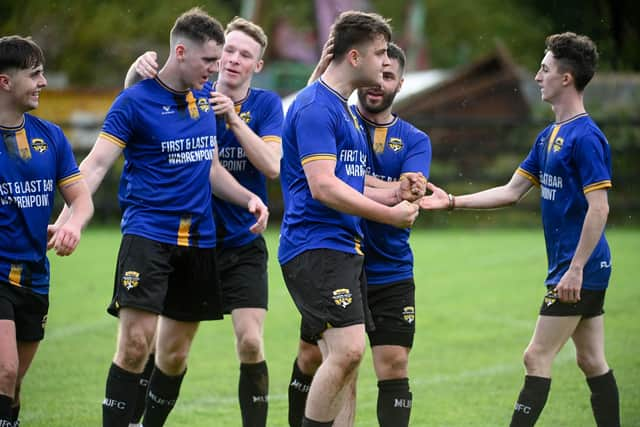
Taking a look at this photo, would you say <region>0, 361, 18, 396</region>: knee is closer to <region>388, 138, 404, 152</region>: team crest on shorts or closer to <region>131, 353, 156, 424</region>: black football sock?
<region>131, 353, 156, 424</region>: black football sock

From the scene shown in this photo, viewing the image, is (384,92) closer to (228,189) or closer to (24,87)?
(228,189)

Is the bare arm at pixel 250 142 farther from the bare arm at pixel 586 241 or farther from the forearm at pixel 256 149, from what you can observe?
the bare arm at pixel 586 241

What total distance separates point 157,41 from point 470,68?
16925mm

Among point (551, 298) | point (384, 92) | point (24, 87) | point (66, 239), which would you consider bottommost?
point (551, 298)

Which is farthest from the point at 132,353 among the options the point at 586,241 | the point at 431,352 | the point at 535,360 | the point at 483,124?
the point at 483,124

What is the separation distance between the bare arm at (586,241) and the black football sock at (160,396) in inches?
95.1

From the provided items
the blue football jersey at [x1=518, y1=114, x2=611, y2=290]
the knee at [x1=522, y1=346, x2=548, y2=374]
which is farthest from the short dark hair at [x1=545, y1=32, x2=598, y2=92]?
the knee at [x1=522, y1=346, x2=548, y2=374]

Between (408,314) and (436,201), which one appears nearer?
(408,314)

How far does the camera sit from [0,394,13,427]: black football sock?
5027mm

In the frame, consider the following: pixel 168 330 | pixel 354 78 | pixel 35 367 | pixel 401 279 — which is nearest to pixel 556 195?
pixel 401 279

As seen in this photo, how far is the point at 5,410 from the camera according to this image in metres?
5.05

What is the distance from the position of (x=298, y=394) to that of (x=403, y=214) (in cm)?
164

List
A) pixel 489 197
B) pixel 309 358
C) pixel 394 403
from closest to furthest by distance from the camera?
pixel 394 403 → pixel 309 358 → pixel 489 197

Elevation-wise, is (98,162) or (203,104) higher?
(203,104)
